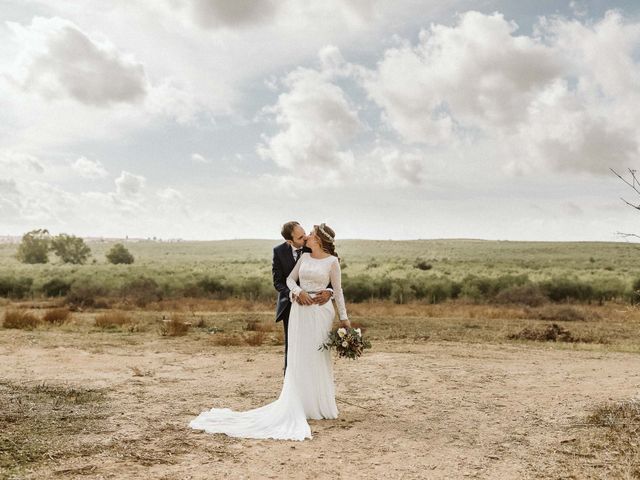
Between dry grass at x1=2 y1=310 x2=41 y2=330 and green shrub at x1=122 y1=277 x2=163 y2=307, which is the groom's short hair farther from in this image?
green shrub at x1=122 y1=277 x2=163 y2=307

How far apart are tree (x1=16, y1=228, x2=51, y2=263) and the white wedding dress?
70134mm

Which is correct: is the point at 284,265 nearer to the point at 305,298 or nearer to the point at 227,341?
the point at 305,298

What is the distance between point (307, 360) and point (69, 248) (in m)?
71.9

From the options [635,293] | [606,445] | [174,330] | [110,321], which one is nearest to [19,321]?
[110,321]

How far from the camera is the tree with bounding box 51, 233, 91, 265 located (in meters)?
73.1

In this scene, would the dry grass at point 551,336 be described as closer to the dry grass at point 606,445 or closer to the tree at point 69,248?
the dry grass at point 606,445

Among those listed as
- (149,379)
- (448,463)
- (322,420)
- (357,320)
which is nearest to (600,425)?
(448,463)

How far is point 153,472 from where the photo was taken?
588cm

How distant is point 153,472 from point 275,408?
2.08m

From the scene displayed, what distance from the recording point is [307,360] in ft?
25.5

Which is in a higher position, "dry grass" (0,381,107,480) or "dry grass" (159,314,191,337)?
"dry grass" (0,381,107,480)

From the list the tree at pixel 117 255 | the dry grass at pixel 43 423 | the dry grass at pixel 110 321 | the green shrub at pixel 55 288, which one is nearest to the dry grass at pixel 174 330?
the dry grass at pixel 110 321

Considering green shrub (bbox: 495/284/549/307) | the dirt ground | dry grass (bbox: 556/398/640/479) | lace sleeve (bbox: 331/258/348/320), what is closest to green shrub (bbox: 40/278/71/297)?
the dirt ground

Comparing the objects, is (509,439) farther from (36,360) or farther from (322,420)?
(36,360)
